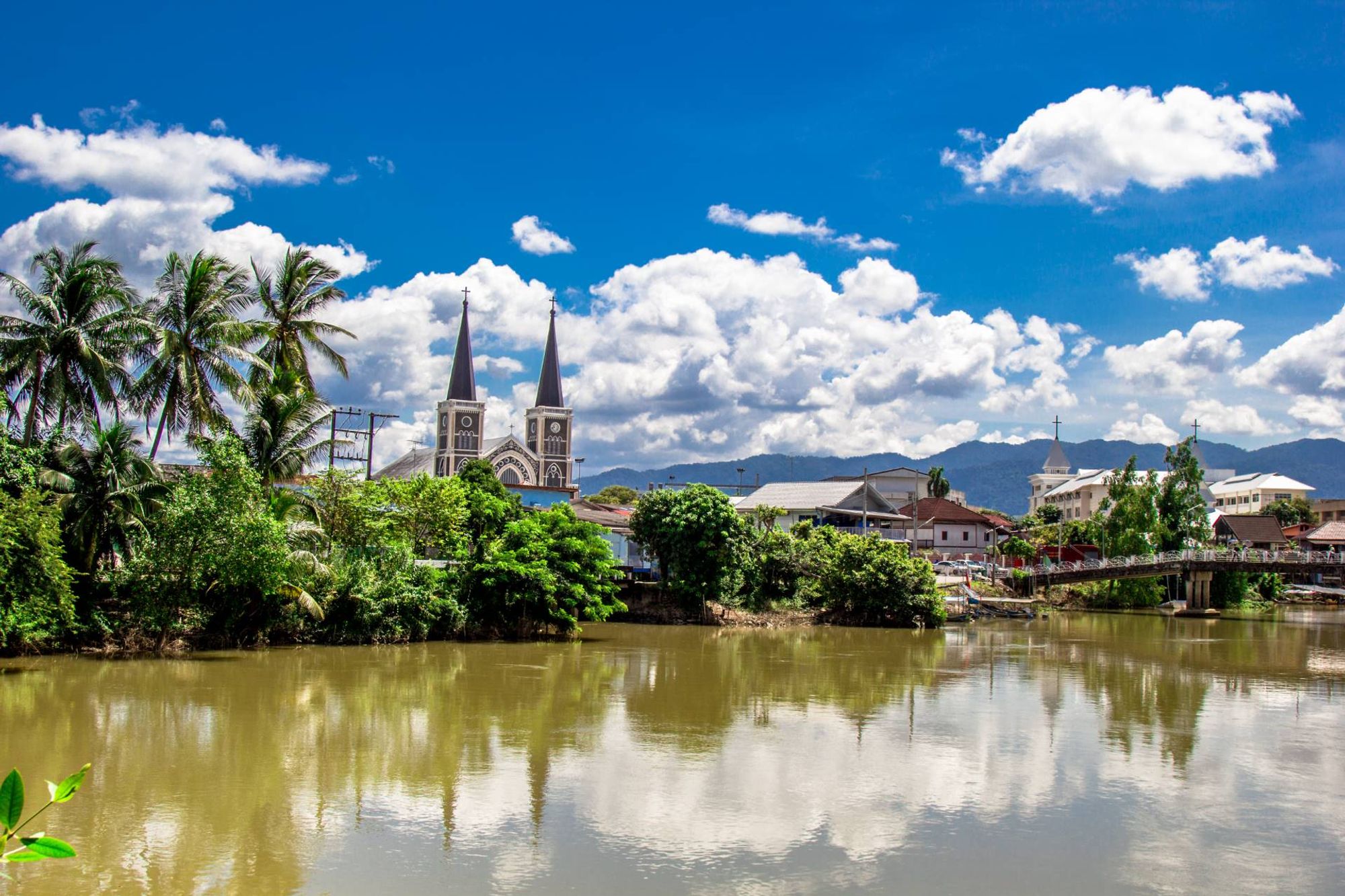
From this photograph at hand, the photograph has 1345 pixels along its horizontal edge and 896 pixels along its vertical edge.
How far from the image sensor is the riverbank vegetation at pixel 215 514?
2311 cm

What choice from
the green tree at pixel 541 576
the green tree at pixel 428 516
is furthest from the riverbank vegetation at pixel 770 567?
the green tree at pixel 428 516

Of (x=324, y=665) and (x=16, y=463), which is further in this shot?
(x=324, y=665)

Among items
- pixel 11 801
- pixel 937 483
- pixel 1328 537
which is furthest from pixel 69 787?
pixel 937 483

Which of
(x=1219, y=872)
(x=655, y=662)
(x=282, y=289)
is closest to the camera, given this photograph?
(x=1219, y=872)

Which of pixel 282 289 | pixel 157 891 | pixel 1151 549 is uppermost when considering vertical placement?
pixel 282 289

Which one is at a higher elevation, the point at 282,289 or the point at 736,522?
the point at 282,289

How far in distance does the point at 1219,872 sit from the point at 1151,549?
4352 centimetres

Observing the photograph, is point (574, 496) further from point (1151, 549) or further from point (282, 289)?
point (282, 289)

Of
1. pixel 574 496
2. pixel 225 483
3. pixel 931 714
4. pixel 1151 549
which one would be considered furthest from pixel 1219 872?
pixel 574 496

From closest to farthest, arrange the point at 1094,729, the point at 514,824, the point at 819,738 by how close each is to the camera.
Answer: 1. the point at 514,824
2. the point at 819,738
3. the point at 1094,729

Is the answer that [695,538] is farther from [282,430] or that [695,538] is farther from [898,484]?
[898,484]

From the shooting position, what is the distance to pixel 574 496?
77125 mm

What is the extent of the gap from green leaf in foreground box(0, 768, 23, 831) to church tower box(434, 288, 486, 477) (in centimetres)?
9646

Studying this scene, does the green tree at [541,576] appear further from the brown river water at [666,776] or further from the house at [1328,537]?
the house at [1328,537]
